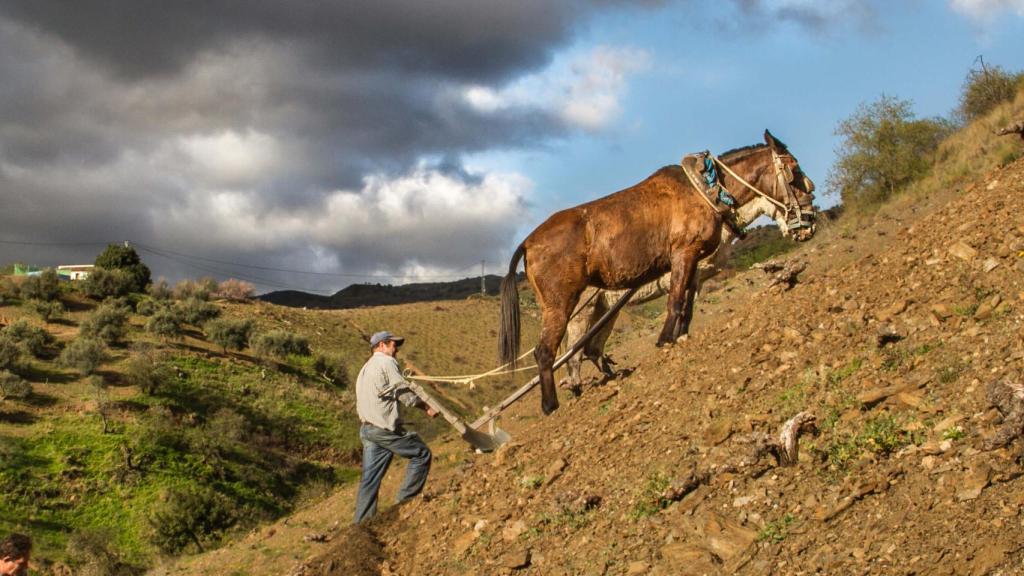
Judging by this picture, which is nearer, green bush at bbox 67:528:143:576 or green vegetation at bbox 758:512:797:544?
green vegetation at bbox 758:512:797:544

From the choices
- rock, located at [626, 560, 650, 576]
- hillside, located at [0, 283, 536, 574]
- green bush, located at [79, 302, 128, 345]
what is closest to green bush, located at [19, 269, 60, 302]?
hillside, located at [0, 283, 536, 574]

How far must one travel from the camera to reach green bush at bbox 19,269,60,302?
4959 cm

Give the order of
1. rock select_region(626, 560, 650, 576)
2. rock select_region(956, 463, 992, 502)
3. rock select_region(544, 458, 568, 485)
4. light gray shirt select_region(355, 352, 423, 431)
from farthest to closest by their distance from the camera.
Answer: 1. light gray shirt select_region(355, 352, 423, 431)
2. rock select_region(544, 458, 568, 485)
3. rock select_region(626, 560, 650, 576)
4. rock select_region(956, 463, 992, 502)

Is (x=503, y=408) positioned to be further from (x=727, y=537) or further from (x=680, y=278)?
(x=727, y=537)

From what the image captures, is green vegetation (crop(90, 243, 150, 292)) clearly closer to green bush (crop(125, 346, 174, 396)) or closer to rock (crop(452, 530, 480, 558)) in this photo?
green bush (crop(125, 346, 174, 396))

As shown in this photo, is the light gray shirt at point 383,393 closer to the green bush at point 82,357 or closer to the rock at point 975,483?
the rock at point 975,483

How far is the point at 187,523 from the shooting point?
2430cm

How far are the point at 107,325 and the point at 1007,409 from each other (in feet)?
145

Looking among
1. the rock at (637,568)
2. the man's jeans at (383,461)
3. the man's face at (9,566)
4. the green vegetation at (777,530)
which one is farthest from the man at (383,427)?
the green vegetation at (777,530)

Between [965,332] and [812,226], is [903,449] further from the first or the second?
[812,226]

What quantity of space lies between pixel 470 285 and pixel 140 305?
66420mm

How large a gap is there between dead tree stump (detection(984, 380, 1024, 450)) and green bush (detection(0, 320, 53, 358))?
40.7 m

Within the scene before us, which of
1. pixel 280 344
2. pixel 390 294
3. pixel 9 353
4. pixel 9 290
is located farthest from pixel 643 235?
pixel 390 294

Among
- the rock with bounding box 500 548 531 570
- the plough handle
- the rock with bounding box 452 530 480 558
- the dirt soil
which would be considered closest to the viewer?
the dirt soil
